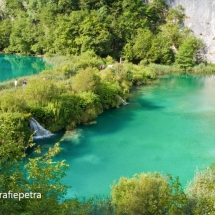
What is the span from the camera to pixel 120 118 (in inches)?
1043

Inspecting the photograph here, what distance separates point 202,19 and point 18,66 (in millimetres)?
36132

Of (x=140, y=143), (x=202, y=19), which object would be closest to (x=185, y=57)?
(x=202, y=19)

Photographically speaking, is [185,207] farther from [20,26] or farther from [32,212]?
[20,26]

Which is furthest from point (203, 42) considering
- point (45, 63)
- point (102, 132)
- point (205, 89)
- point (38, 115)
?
Result: point (38, 115)

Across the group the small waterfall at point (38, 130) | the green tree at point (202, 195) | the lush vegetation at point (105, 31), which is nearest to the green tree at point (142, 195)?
the green tree at point (202, 195)

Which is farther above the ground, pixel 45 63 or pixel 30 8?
pixel 30 8

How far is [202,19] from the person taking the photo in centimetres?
5709

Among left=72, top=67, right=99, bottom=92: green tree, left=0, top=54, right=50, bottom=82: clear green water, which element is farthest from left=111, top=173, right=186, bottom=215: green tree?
left=0, top=54, right=50, bottom=82: clear green water

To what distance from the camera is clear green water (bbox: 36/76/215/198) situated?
17.3 metres

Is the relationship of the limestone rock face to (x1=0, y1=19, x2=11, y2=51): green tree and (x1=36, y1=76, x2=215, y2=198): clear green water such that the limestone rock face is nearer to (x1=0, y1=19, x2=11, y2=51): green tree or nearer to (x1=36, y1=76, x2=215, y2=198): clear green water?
(x1=36, y1=76, x2=215, y2=198): clear green water

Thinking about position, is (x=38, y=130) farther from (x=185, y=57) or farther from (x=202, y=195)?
(x=185, y=57)

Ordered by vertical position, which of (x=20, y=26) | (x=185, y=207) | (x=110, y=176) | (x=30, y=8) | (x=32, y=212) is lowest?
(x=110, y=176)

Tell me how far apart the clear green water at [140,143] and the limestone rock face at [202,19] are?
91.0 feet

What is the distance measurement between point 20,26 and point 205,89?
3995 cm
